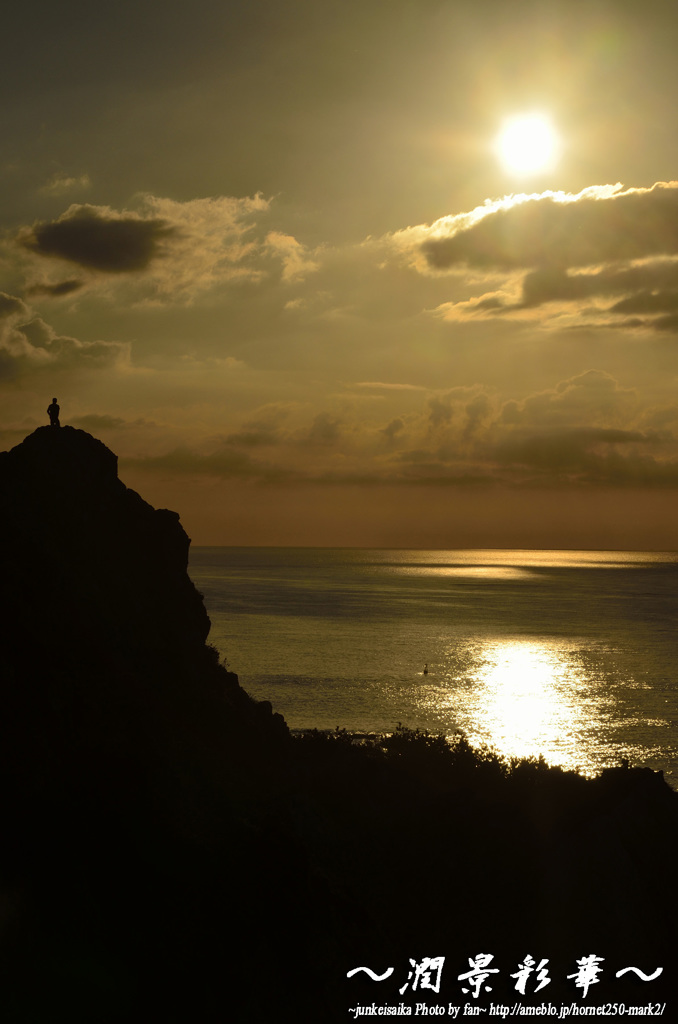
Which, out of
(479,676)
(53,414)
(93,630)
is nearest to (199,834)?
(93,630)

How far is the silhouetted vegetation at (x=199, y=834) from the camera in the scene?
19797 millimetres

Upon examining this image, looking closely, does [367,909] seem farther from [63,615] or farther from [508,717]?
[508,717]

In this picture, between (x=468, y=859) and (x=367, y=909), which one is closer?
(x=367, y=909)

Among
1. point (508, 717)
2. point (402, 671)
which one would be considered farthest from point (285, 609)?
point (508, 717)

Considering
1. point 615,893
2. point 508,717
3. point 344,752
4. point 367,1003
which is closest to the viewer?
point 367,1003

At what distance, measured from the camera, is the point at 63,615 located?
23750 millimetres

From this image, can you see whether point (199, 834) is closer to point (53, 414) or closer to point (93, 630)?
point (93, 630)

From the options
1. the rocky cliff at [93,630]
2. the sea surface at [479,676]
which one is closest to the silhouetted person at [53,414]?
the rocky cliff at [93,630]

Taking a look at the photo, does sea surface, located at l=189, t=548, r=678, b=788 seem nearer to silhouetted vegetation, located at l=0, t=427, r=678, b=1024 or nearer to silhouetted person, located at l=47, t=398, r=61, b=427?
silhouetted vegetation, located at l=0, t=427, r=678, b=1024

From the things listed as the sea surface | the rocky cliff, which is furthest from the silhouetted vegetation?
the sea surface

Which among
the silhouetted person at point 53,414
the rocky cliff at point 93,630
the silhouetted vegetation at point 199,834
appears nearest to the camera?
the silhouetted vegetation at point 199,834

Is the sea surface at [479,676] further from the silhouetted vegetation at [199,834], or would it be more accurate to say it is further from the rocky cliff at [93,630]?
the rocky cliff at [93,630]

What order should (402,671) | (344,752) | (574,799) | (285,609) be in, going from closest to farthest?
(574,799) → (344,752) → (402,671) → (285,609)

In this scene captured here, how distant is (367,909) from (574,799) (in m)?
9.93
